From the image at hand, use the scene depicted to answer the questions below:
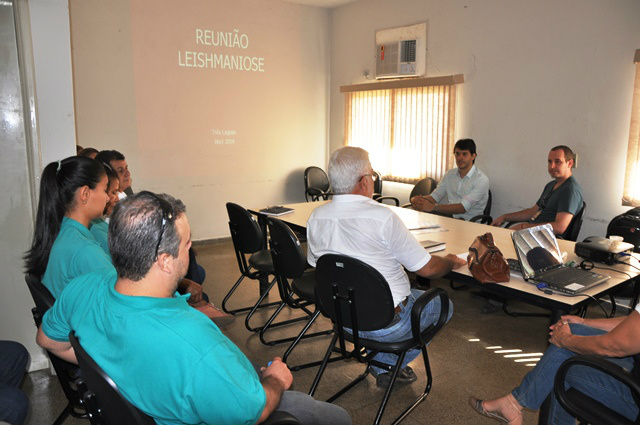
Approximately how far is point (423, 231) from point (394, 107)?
123 inches

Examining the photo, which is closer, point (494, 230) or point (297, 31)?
point (494, 230)

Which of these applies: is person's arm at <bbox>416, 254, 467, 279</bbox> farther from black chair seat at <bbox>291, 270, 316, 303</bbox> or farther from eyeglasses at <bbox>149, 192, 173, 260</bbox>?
eyeglasses at <bbox>149, 192, 173, 260</bbox>

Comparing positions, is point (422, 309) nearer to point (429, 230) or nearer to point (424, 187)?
point (429, 230)

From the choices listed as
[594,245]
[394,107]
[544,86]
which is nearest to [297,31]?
[394,107]

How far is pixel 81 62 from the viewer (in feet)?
17.7

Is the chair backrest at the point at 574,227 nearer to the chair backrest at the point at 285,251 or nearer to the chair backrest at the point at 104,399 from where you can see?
the chair backrest at the point at 285,251

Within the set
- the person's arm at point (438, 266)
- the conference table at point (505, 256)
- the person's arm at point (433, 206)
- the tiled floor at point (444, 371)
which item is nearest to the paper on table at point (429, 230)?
the conference table at point (505, 256)

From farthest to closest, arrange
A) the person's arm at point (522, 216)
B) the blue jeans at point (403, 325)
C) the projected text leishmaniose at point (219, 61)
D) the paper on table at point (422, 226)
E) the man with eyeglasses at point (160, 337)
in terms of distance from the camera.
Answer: the projected text leishmaniose at point (219, 61) < the person's arm at point (522, 216) < the paper on table at point (422, 226) < the blue jeans at point (403, 325) < the man with eyeglasses at point (160, 337)

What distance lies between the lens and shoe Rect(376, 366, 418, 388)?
293cm

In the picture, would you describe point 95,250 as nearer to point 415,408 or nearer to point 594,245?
point 415,408

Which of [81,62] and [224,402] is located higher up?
[81,62]

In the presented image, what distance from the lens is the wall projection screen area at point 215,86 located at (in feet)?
19.3

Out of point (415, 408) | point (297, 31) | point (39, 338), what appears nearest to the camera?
point (39, 338)

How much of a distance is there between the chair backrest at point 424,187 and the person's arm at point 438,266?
10.4 ft
